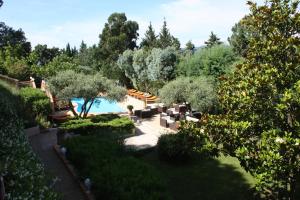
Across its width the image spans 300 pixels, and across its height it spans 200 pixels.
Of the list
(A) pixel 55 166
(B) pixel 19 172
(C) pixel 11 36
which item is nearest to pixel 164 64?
(A) pixel 55 166

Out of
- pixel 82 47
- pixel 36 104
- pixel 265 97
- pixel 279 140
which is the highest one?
pixel 82 47

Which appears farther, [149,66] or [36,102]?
[149,66]

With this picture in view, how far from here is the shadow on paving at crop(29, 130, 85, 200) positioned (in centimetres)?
1102

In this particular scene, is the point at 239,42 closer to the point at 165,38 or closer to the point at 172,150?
the point at 172,150

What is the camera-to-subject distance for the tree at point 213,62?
100.0 ft

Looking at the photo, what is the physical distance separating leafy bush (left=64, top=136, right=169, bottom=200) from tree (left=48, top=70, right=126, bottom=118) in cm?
969

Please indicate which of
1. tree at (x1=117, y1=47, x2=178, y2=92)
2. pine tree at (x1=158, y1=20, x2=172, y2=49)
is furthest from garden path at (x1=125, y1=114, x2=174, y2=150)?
pine tree at (x1=158, y1=20, x2=172, y2=49)

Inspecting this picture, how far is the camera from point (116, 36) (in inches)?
2509

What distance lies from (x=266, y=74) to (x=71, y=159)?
29.7 feet

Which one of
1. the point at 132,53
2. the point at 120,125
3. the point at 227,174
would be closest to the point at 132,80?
the point at 132,53

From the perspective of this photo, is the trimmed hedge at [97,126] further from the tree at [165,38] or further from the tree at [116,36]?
the tree at [116,36]

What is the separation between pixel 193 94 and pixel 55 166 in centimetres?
1465

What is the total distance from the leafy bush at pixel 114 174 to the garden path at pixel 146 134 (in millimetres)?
6246

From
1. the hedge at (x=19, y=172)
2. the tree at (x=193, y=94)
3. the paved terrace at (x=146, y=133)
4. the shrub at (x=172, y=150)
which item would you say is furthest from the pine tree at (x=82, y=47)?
the hedge at (x=19, y=172)
